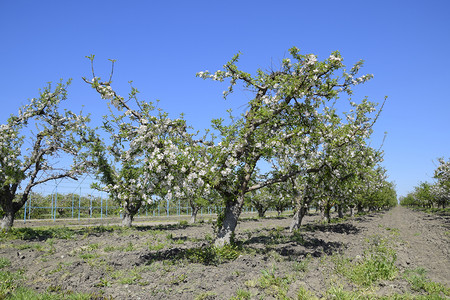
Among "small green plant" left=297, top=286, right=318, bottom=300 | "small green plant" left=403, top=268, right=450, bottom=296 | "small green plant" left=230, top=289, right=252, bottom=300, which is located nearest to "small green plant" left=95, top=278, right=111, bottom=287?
"small green plant" left=230, top=289, right=252, bottom=300

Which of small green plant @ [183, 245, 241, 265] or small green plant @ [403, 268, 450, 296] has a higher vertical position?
small green plant @ [183, 245, 241, 265]

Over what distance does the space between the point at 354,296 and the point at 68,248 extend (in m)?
13.0

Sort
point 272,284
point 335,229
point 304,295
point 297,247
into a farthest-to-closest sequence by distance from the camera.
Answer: point 335,229 → point 297,247 → point 272,284 → point 304,295

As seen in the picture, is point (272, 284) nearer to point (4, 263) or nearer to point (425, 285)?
point (425, 285)

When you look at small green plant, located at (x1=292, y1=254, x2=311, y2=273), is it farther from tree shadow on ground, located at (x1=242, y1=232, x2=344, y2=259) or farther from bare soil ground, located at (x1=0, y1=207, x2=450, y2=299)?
tree shadow on ground, located at (x1=242, y1=232, x2=344, y2=259)

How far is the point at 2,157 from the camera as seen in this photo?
1764cm

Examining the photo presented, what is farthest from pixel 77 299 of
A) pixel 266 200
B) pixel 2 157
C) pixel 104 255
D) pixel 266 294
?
pixel 266 200

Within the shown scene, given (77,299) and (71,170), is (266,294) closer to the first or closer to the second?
(77,299)

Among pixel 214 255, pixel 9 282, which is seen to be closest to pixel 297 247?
pixel 214 255

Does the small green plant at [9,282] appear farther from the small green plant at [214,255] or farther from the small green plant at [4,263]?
the small green plant at [214,255]

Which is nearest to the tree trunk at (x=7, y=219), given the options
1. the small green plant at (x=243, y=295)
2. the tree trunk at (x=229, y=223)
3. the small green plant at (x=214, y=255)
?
the small green plant at (x=214, y=255)

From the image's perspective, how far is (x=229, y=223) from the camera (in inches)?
488

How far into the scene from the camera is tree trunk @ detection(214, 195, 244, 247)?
1230 centimetres

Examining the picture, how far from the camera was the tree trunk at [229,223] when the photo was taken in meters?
12.3
